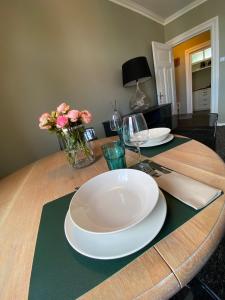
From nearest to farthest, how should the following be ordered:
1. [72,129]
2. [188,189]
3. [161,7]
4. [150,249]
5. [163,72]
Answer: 1. [150,249]
2. [188,189]
3. [72,129]
4. [161,7]
5. [163,72]

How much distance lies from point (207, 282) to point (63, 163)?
1.04 metres

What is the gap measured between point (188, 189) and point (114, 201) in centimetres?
23

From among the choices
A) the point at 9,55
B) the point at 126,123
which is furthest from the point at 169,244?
the point at 9,55

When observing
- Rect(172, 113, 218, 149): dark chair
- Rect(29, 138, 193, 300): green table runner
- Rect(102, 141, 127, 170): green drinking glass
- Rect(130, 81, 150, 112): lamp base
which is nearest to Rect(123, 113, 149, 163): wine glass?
Rect(102, 141, 127, 170): green drinking glass

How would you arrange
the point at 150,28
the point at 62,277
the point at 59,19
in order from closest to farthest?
the point at 62,277, the point at 59,19, the point at 150,28

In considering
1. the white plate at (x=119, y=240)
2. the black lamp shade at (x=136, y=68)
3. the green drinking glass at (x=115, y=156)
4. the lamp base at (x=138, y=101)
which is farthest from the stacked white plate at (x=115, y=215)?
the lamp base at (x=138, y=101)

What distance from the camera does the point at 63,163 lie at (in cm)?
98

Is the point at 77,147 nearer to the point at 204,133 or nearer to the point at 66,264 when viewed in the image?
the point at 66,264

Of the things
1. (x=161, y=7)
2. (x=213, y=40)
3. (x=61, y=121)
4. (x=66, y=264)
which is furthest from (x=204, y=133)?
(x=161, y=7)

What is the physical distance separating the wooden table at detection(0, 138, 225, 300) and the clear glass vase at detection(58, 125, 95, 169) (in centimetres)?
19

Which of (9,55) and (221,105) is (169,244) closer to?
(9,55)

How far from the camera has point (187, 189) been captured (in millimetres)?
462

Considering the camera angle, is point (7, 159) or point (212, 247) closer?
point (212, 247)

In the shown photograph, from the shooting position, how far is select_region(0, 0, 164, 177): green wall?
1.69 metres
